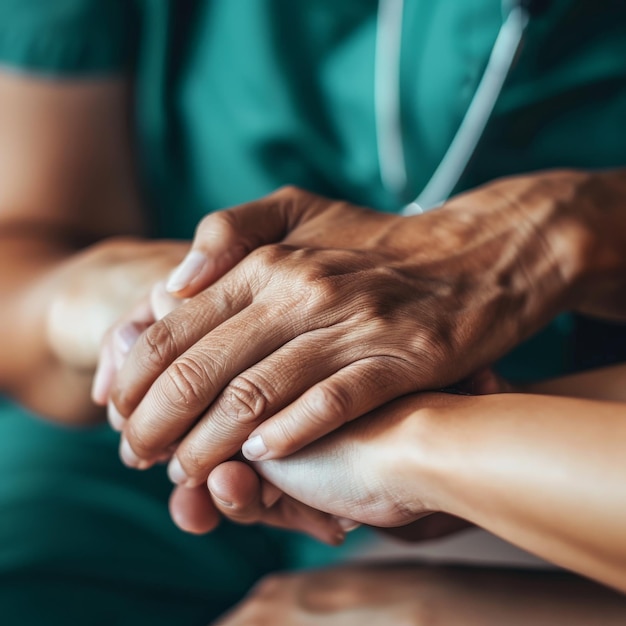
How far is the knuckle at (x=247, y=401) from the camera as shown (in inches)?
17.5

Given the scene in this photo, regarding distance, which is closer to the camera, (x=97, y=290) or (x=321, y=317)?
(x=321, y=317)

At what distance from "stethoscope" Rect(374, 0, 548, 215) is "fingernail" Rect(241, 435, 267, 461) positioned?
377mm

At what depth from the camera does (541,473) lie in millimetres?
386

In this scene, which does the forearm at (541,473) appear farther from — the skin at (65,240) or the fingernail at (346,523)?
the skin at (65,240)

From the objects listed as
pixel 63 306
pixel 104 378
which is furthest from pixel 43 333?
pixel 104 378

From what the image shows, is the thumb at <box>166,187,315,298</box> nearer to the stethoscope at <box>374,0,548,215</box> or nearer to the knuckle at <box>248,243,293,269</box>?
the knuckle at <box>248,243,293,269</box>

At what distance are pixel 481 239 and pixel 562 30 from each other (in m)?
0.24

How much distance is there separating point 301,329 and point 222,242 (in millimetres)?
86

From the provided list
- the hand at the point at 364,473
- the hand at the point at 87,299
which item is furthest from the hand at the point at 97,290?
the hand at the point at 364,473

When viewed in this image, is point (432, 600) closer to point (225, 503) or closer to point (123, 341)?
point (225, 503)

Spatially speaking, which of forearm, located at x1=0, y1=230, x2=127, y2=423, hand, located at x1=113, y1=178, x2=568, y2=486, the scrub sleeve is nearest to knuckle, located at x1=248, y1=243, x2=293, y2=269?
hand, located at x1=113, y1=178, x2=568, y2=486

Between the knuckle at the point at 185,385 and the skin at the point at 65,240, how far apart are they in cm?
17

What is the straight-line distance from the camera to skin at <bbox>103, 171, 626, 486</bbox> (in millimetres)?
452

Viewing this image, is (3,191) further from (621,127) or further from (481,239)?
(621,127)
